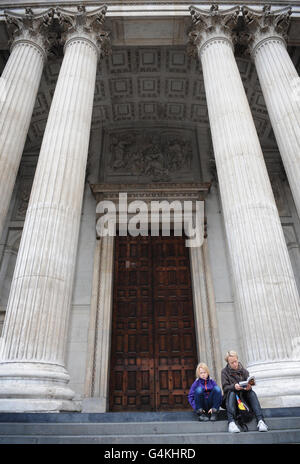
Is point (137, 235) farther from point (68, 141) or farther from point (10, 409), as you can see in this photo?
point (10, 409)

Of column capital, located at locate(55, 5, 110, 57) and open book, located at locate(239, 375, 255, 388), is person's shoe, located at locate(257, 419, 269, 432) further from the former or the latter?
column capital, located at locate(55, 5, 110, 57)

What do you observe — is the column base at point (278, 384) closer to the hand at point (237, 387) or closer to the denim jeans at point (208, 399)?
the denim jeans at point (208, 399)

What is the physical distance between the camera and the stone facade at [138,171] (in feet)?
19.3

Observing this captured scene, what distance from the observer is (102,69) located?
13039 mm

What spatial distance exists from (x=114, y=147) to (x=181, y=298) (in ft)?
23.7

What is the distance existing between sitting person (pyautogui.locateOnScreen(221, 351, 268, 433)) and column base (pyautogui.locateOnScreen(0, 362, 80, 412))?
252 cm

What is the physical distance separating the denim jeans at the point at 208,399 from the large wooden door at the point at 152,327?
19.6 ft

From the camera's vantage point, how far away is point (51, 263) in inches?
250

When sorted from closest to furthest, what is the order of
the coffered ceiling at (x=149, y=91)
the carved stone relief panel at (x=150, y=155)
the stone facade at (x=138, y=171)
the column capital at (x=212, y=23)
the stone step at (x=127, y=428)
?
the stone step at (x=127, y=428), the stone facade at (x=138, y=171), the column capital at (x=212, y=23), the coffered ceiling at (x=149, y=91), the carved stone relief panel at (x=150, y=155)

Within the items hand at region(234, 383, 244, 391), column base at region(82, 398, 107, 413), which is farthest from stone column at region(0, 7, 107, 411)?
column base at region(82, 398, 107, 413)

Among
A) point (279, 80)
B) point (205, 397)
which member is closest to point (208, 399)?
point (205, 397)

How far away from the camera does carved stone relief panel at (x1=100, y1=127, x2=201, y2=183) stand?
1398 centimetres

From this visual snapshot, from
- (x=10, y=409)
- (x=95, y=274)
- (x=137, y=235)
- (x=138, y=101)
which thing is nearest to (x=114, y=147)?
(x=138, y=101)

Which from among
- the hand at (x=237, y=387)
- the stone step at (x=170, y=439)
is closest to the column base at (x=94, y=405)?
the stone step at (x=170, y=439)
